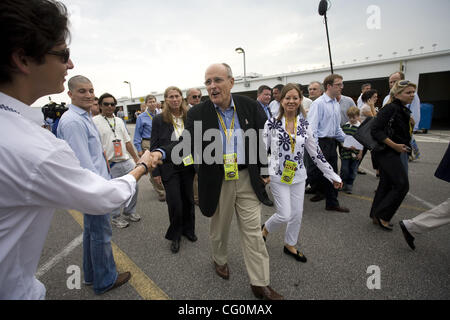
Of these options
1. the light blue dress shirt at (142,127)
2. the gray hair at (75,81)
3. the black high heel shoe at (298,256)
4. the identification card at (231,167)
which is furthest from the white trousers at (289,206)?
the light blue dress shirt at (142,127)

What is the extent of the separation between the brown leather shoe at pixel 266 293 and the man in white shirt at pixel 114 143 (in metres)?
2.51

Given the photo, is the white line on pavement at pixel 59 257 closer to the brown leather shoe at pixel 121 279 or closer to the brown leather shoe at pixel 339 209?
the brown leather shoe at pixel 121 279

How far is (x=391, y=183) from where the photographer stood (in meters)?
3.22

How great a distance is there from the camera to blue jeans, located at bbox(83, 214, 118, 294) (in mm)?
2102

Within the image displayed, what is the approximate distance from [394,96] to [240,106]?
248 centimetres

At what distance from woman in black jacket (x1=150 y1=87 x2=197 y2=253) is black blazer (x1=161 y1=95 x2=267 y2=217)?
0.81 metres

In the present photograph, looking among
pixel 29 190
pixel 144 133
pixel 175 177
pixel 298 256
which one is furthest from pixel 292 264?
pixel 144 133

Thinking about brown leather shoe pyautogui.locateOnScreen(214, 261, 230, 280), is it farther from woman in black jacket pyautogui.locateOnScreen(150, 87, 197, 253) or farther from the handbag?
the handbag

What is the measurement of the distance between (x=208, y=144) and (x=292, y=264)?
173 centimetres

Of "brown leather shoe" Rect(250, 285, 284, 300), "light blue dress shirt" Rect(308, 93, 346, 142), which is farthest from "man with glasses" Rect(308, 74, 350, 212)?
"brown leather shoe" Rect(250, 285, 284, 300)

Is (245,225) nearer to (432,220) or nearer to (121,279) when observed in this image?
(121,279)
